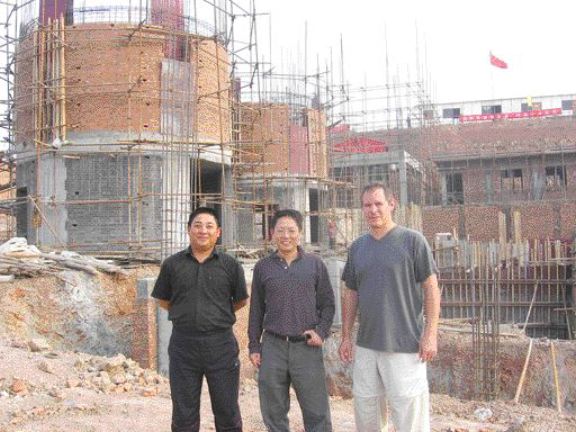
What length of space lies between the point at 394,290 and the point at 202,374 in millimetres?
1411

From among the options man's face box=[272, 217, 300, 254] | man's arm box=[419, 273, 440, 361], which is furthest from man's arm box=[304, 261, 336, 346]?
man's arm box=[419, 273, 440, 361]

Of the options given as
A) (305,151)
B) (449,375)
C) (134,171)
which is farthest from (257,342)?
(305,151)

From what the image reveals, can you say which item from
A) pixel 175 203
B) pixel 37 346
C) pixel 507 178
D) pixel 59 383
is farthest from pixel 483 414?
pixel 507 178

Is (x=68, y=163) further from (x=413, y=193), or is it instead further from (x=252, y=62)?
(x=413, y=193)

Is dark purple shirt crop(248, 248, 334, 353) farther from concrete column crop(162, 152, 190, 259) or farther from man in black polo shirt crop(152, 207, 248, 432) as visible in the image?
concrete column crop(162, 152, 190, 259)

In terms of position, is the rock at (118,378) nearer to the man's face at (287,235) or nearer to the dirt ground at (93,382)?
the dirt ground at (93,382)

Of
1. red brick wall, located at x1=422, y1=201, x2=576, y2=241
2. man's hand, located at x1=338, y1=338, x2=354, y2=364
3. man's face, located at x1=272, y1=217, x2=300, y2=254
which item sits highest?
red brick wall, located at x1=422, y1=201, x2=576, y2=241

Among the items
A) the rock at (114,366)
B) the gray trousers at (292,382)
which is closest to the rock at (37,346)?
the rock at (114,366)

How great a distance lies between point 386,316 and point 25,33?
14.0m

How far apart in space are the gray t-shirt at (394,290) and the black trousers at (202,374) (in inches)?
36.6

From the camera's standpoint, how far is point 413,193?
29469 millimetres

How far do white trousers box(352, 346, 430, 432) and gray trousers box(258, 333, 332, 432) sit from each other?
0.29m

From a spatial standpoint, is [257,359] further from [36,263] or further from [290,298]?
[36,263]

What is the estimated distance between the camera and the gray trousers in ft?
14.0
